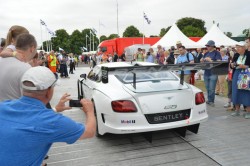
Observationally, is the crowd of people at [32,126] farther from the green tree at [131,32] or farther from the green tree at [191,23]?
the green tree at [131,32]

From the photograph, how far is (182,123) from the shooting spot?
14.3 ft

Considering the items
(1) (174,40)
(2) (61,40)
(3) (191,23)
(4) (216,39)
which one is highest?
(3) (191,23)

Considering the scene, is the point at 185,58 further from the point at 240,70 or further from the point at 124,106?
the point at 124,106

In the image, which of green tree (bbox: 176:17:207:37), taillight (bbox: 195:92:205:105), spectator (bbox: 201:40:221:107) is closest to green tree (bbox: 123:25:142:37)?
green tree (bbox: 176:17:207:37)

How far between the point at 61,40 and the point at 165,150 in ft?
299

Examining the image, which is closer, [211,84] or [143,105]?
[143,105]

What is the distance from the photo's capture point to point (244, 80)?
6051 millimetres

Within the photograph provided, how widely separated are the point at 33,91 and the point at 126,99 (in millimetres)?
2637

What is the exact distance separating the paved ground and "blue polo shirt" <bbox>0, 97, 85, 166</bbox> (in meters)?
2.37

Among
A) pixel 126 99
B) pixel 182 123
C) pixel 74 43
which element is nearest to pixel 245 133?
pixel 182 123

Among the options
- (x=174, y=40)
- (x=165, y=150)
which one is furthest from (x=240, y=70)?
(x=174, y=40)

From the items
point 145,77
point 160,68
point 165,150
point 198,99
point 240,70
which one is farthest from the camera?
point 240,70

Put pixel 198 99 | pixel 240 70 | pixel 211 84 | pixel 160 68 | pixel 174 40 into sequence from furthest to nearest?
pixel 174 40 → pixel 211 84 → pixel 240 70 → pixel 198 99 → pixel 160 68

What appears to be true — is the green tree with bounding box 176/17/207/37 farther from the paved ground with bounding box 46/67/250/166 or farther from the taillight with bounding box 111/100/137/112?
the taillight with bounding box 111/100/137/112
